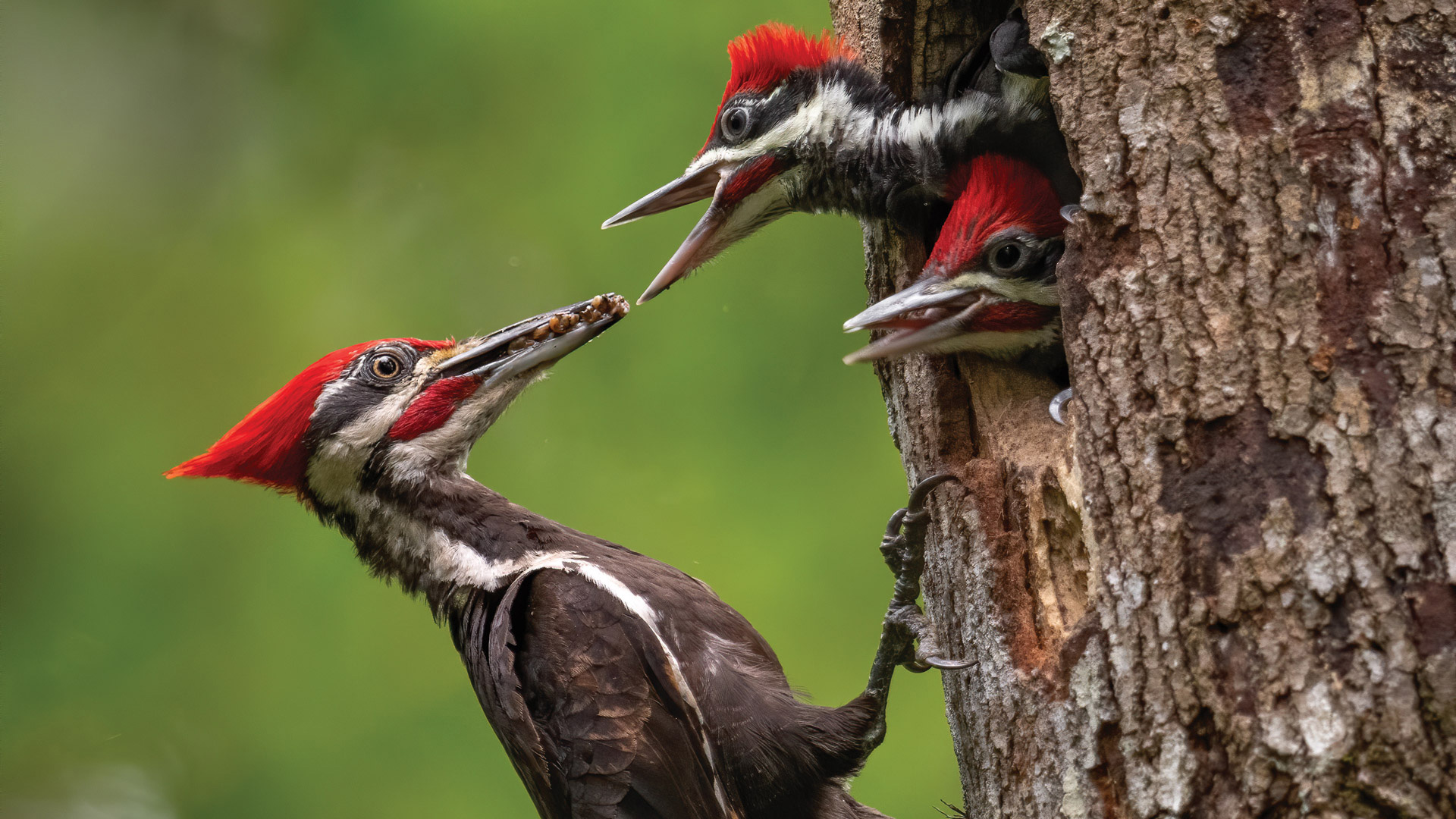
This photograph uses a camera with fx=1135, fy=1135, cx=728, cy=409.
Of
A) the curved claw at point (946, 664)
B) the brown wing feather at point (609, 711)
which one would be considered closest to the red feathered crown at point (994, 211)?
the curved claw at point (946, 664)

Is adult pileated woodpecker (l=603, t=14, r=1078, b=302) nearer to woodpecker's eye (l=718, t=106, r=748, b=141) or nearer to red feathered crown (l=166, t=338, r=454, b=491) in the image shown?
woodpecker's eye (l=718, t=106, r=748, b=141)

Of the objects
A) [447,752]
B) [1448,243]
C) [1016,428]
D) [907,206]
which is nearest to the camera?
[1448,243]

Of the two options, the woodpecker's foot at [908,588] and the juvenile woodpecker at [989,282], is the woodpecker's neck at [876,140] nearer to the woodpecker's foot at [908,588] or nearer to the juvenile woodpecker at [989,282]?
the juvenile woodpecker at [989,282]

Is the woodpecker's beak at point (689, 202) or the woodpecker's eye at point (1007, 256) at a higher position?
the woodpecker's beak at point (689, 202)

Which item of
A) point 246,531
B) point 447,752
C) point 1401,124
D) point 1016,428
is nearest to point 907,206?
point 1016,428

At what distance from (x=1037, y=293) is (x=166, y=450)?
372 cm

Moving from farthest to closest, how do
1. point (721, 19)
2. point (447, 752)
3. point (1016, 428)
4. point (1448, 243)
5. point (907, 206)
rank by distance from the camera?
point (721, 19), point (447, 752), point (907, 206), point (1016, 428), point (1448, 243)

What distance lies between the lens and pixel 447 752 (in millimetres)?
4320

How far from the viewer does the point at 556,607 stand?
2295 millimetres

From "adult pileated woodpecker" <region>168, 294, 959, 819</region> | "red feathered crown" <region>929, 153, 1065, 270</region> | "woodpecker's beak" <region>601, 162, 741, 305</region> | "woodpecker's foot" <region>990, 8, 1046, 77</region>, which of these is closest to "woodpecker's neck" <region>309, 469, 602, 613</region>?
"adult pileated woodpecker" <region>168, 294, 959, 819</region>

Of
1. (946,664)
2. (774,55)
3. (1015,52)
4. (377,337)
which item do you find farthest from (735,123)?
(377,337)

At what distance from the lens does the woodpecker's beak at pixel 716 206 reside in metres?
2.40

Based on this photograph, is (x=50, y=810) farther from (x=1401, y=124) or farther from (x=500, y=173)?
(x=1401, y=124)

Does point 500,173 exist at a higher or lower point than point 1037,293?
higher
